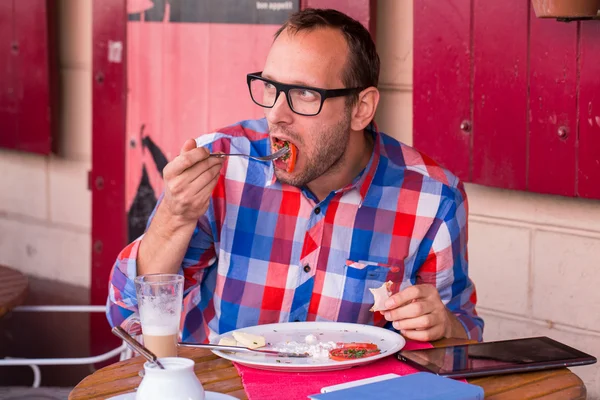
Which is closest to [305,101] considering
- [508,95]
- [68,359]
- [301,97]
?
[301,97]

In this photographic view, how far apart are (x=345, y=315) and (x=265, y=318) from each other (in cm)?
21

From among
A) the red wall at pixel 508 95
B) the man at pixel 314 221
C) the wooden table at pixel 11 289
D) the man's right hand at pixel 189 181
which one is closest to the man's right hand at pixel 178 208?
the man's right hand at pixel 189 181

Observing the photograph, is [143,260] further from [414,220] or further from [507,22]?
[507,22]

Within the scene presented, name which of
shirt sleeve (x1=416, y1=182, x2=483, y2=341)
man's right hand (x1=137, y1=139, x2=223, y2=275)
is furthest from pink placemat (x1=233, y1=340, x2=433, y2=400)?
shirt sleeve (x1=416, y1=182, x2=483, y2=341)

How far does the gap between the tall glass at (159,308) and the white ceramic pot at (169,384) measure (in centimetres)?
34

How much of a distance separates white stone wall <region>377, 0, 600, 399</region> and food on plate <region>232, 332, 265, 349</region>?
1463mm

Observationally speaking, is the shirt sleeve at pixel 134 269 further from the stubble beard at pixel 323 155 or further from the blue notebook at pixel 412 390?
the blue notebook at pixel 412 390

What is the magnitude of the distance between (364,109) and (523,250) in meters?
0.92

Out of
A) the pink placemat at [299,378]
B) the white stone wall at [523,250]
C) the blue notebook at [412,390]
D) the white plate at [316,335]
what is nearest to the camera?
the blue notebook at [412,390]

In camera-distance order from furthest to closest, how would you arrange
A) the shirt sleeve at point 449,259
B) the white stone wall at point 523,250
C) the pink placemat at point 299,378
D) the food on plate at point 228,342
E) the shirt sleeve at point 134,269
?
the white stone wall at point 523,250 → the shirt sleeve at point 449,259 → the shirt sleeve at point 134,269 → the food on plate at point 228,342 → the pink placemat at point 299,378

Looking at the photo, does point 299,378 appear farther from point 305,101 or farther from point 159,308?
point 305,101

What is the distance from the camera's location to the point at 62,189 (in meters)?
4.95

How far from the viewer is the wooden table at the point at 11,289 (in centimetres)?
333

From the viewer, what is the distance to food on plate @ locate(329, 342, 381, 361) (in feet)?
6.98
